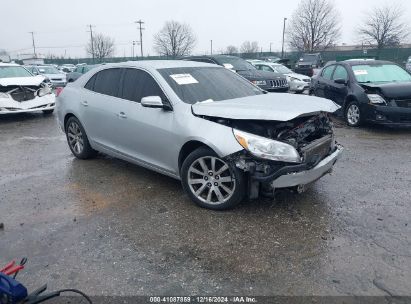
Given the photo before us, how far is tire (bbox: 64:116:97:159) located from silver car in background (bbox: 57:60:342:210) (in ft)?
1.26

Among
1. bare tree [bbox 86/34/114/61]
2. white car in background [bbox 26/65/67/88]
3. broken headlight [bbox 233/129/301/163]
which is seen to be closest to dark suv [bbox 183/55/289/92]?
broken headlight [bbox 233/129/301/163]

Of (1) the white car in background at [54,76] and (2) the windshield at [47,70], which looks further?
(2) the windshield at [47,70]

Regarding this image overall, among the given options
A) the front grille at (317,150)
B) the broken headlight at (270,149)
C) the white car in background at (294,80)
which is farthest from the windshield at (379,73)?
the white car in background at (294,80)

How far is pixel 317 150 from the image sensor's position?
408 centimetres

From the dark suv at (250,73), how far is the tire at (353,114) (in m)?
3.90

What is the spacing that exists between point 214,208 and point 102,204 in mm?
1381

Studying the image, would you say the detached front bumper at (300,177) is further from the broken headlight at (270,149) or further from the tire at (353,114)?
the tire at (353,114)

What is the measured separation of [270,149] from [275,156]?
0.28 feet

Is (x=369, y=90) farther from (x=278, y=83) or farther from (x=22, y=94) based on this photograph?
(x=22, y=94)

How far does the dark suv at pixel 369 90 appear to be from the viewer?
7766mm

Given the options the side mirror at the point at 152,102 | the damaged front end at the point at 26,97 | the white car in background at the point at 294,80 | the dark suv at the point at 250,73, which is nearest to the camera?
the side mirror at the point at 152,102

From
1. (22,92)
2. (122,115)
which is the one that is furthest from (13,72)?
(122,115)

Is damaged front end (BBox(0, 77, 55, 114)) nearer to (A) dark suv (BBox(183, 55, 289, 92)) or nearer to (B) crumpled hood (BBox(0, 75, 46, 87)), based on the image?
(B) crumpled hood (BBox(0, 75, 46, 87))

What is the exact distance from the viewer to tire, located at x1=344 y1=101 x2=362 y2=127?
853 cm
